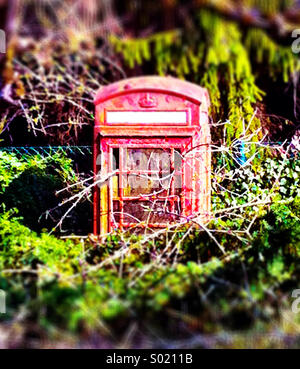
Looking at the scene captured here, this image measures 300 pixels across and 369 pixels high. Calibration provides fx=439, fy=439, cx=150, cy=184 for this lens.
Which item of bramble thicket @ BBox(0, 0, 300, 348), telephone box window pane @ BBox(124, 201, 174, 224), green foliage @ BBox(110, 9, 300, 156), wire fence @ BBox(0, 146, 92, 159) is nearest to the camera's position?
bramble thicket @ BBox(0, 0, 300, 348)

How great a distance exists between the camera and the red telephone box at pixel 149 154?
5.22 meters

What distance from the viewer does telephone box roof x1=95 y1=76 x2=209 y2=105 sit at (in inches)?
205

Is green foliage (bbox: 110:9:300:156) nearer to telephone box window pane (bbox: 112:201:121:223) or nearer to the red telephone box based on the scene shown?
the red telephone box

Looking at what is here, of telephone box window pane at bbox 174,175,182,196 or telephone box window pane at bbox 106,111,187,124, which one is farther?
telephone box window pane at bbox 174,175,182,196

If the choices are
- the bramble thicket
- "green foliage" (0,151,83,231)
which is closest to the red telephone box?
the bramble thicket

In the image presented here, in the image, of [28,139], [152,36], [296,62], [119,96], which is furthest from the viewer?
[28,139]

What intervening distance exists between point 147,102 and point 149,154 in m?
0.62

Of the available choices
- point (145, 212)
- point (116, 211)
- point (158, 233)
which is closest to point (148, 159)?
point (145, 212)

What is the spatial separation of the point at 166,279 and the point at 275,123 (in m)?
5.02

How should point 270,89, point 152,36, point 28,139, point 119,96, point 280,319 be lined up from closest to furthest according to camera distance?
point 280,319 → point 152,36 → point 119,96 → point 270,89 → point 28,139

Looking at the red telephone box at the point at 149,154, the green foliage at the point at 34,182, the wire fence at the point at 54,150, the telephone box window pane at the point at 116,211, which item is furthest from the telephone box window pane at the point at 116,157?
the wire fence at the point at 54,150

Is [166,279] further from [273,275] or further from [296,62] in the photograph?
[296,62]

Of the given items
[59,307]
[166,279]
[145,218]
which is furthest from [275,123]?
[59,307]

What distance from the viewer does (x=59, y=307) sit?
114 inches
